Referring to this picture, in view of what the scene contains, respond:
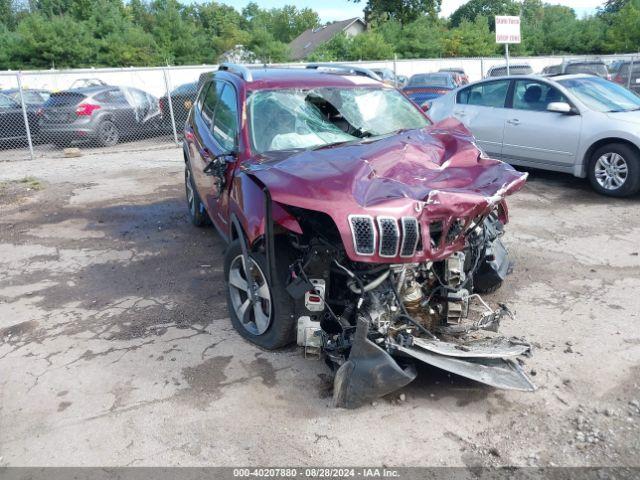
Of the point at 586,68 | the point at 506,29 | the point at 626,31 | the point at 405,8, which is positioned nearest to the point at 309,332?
the point at 506,29

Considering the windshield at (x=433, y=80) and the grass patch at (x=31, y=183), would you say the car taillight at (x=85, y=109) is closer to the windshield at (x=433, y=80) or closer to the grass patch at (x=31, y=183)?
the grass patch at (x=31, y=183)

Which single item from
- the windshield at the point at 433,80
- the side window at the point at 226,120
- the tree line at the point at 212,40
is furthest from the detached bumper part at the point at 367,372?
the tree line at the point at 212,40

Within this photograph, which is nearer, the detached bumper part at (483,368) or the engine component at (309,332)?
the detached bumper part at (483,368)

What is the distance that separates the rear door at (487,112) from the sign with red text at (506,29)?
18.9 feet

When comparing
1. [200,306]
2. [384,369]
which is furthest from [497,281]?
[200,306]

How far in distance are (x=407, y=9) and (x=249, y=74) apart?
5755 centimetres

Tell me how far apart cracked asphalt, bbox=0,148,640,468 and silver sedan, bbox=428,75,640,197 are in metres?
1.50

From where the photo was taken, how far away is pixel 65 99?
13.7 m

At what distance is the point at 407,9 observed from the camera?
57.1m

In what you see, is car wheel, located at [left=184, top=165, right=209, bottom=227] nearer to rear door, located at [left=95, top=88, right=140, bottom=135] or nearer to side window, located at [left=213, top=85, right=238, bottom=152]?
side window, located at [left=213, top=85, right=238, bottom=152]

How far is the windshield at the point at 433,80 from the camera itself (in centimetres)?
1769

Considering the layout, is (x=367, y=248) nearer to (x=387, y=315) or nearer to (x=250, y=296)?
(x=387, y=315)

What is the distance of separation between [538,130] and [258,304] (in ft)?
19.8

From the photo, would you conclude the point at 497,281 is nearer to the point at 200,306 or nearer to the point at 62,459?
the point at 200,306
